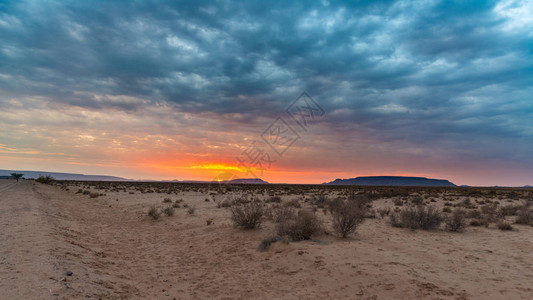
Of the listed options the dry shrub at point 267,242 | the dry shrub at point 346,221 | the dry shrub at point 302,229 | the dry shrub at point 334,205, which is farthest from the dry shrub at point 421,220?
the dry shrub at point 267,242

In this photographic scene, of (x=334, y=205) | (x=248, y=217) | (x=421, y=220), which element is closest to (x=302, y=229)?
(x=248, y=217)

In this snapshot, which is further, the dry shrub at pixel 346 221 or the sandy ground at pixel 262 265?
the dry shrub at pixel 346 221

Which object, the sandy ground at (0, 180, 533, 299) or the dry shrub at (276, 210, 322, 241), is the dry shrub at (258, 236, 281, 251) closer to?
the sandy ground at (0, 180, 533, 299)

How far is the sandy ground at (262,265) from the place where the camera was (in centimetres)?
655

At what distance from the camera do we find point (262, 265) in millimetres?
9227

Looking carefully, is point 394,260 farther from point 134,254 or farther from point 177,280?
point 134,254

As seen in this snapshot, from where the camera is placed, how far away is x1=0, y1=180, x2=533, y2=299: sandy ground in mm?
6551

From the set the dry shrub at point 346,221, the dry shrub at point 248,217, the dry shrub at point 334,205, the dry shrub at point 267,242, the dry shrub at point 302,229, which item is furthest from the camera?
the dry shrub at point 334,205

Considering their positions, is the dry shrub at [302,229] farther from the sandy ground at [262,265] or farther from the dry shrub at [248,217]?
the dry shrub at [248,217]

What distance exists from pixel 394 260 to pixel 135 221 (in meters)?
15.2

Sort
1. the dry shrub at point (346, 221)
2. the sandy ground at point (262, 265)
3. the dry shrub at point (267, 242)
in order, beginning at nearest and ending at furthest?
1. the sandy ground at point (262, 265)
2. the dry shrub at point (267, 242)
3. the dry shrub at point (346, 221)

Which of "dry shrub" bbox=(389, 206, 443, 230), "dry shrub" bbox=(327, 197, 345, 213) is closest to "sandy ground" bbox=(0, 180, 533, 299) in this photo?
"dry shrub" bbox=(389, 206, 443, 230)

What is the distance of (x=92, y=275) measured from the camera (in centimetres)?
733

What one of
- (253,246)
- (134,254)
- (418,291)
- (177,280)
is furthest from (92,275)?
(418,291)
